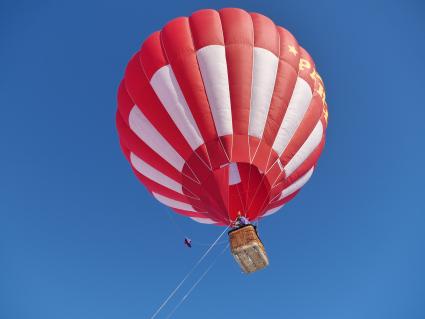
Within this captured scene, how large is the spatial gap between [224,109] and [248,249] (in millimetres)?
2375

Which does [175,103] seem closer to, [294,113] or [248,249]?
[294,113]

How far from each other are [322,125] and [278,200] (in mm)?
1795

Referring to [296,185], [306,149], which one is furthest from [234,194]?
[306,149]

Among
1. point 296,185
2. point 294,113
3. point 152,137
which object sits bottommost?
point 296,185

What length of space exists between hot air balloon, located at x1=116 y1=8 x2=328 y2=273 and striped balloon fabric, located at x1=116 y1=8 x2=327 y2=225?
0.02m

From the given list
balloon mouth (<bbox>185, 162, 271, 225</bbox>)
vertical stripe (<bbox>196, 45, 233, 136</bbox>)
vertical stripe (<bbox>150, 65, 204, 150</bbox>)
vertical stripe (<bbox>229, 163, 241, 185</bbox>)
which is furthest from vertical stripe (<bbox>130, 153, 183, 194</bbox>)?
vertical stripe (<bbox>196, 45, 233, 136</bbox>)

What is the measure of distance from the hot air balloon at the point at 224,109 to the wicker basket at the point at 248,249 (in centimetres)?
14

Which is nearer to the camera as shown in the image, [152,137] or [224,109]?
[224,109]

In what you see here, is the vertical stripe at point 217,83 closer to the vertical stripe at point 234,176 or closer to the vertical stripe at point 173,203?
the vertical stripe at point 234,176

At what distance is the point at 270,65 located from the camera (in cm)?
646

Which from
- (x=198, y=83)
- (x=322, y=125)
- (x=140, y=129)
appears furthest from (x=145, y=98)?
(x=322, y=125)

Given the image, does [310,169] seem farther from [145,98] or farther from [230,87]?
[145,98]

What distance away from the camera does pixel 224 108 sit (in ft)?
20.1

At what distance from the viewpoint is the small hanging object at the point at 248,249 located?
523 centimetres
